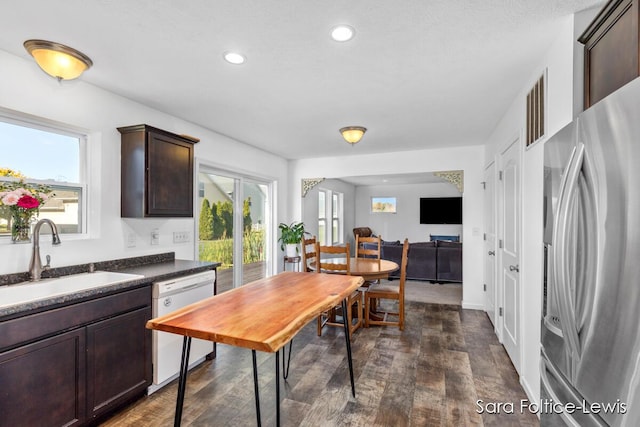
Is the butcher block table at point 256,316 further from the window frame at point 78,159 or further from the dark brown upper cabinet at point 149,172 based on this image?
the window frame at point 78,159

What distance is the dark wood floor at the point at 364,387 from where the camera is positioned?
6.98 feet

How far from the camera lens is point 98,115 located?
8.59 ft

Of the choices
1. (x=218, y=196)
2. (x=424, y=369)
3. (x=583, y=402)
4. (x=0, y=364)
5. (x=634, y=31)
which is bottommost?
(x=424, y=369)

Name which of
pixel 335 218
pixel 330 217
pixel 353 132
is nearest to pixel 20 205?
pixel 353 132

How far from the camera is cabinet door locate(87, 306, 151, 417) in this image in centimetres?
198

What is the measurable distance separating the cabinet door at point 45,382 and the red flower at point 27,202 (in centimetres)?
85

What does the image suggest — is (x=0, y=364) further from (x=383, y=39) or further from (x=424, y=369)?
(x=424, y=369)

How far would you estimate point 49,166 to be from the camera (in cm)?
241

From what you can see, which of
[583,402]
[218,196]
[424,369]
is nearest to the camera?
[583,402]

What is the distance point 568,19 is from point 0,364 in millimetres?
3378

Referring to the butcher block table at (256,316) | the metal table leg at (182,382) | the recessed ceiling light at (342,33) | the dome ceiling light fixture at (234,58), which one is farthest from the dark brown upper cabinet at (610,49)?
the metal table leg at (182,382)

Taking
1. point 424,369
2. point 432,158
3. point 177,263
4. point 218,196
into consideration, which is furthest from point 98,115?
point 432,158

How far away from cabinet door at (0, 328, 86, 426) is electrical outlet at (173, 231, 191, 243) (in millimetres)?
1495

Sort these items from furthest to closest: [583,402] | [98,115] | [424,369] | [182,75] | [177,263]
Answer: [177,263]
[424,369]
[98,115]
[182,75]
[583,402]
